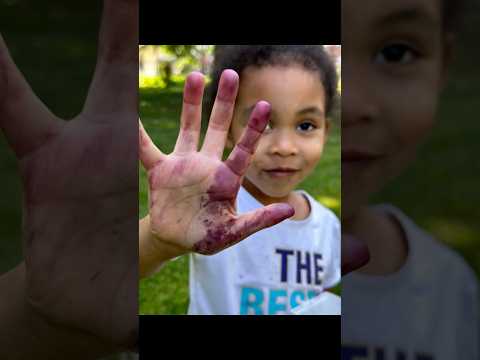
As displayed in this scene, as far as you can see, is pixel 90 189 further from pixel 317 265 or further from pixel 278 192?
pixel 317 265

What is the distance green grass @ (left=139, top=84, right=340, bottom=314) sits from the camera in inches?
36.3

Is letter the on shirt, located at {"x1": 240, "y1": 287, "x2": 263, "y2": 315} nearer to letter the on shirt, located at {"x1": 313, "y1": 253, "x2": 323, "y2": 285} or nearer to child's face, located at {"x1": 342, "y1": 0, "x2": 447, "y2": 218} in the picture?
letter the on shirt, located at {"x1": 313, "y1": 253, "x2": 323, "y2": 285}

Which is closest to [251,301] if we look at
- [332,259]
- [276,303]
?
[276,303]

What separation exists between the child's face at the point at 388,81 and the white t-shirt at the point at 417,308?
0.29ft

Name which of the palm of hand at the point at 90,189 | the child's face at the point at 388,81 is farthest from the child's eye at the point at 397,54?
the palm of hand at the point at 90,189

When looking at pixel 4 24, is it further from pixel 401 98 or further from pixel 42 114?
pixel 401 98

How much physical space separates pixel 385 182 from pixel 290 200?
9.0 inches

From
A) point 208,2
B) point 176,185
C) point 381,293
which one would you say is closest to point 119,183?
point 176,185

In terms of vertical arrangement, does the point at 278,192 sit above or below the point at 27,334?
above

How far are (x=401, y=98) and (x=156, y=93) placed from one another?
38 centimetres

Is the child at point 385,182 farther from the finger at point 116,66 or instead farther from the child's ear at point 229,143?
the finger at point 116,66

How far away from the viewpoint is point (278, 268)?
1.07 metres

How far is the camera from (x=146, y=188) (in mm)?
896

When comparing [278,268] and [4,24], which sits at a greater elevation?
[4,24]
